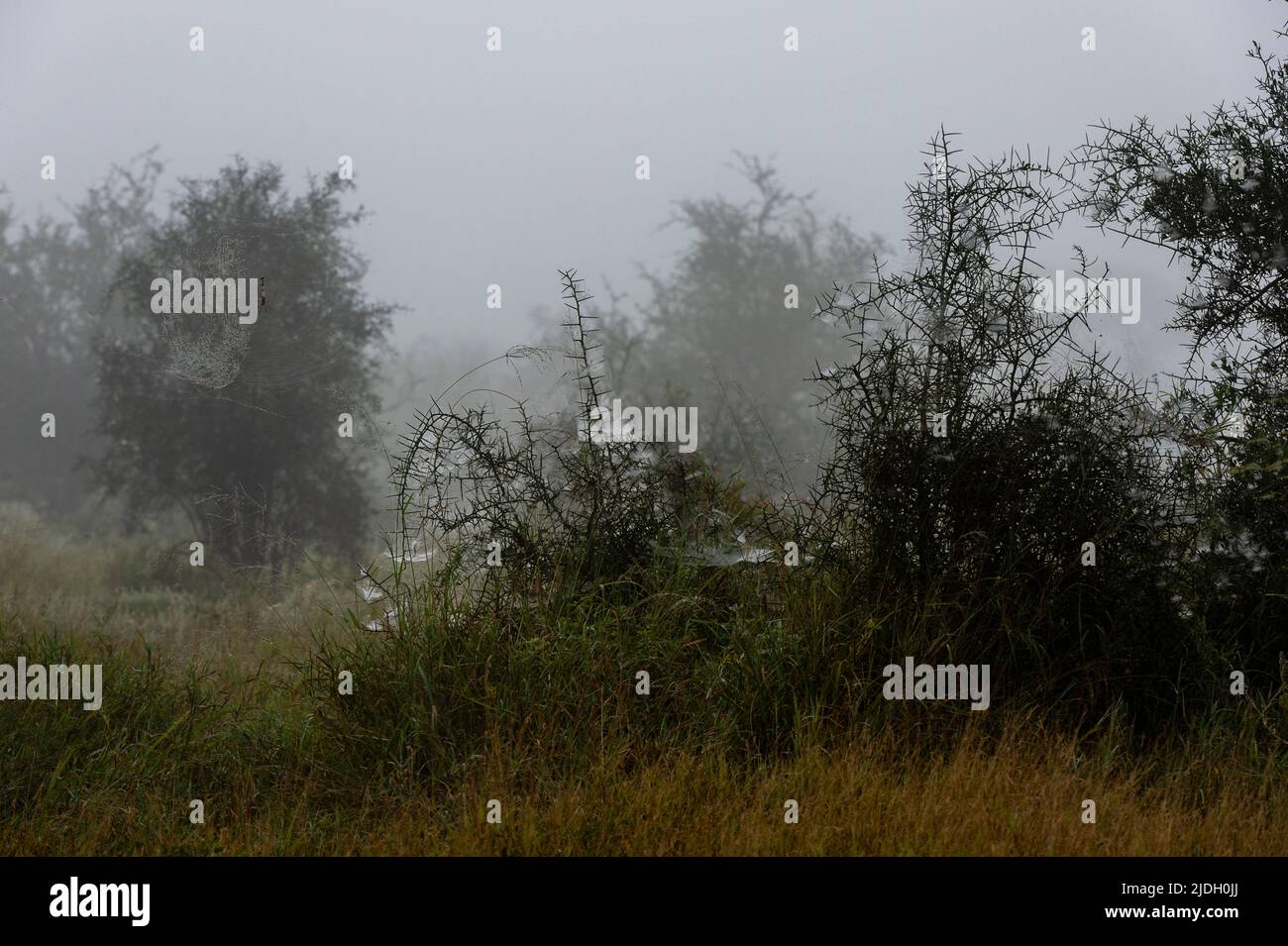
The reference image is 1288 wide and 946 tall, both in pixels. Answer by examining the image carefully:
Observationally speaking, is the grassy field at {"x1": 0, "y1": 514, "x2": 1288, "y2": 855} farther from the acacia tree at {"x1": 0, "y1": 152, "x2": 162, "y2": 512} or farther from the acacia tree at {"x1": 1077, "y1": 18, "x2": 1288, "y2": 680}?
the acacia tree at {"x1": 0, "y1": 152, "x2": 162, "y2": 512}

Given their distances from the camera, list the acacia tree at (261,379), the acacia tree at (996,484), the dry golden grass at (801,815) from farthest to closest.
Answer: the acacia tree at (261,379) → the acacia tree at (996,484) → the dry golden grass at (801,815)

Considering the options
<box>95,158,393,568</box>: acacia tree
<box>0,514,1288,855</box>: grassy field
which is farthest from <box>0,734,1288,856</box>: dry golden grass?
<box>95,158,393,568</box>: acacia tree

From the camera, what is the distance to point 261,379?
344 inches

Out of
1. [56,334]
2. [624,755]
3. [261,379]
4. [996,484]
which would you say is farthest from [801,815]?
[56,334]

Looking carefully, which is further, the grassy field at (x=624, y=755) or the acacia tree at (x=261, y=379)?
the acacia tree at (x=261, y=379)

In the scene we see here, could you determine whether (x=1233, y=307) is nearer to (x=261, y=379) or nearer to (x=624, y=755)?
(x=624, y=755)

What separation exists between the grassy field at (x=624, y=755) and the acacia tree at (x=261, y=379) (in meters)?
4.33

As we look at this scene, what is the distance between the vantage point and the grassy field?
3357 mm

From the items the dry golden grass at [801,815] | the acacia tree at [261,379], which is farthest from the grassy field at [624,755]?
the acacia tree at [261,379]

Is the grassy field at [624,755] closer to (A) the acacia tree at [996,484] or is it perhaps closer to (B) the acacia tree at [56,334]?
(A) the acacia tree at [996,484]

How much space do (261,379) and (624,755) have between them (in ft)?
20.1

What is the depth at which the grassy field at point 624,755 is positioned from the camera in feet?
11.0

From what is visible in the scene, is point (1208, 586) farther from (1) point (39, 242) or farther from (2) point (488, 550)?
A: (1) point (39, 242)

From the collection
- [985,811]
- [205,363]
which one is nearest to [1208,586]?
[985,811]
